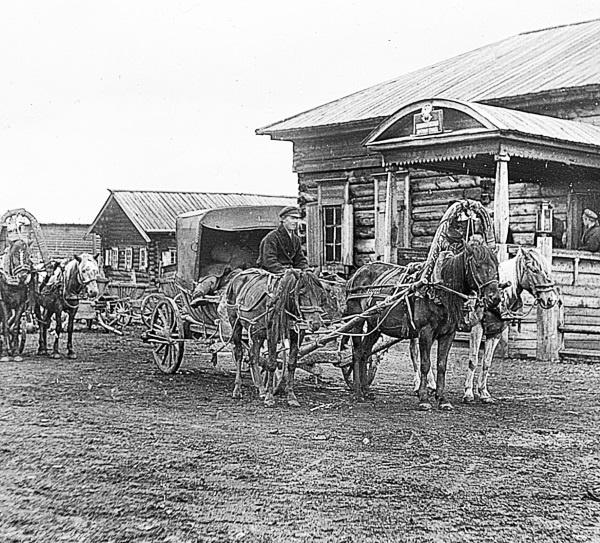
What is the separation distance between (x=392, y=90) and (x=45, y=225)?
2679 cm

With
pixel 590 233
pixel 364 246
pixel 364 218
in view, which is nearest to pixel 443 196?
pixel 364 218

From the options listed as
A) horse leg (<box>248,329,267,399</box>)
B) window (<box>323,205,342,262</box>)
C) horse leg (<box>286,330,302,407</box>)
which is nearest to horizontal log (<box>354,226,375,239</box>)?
window (<box>323,205,342,262</box>)

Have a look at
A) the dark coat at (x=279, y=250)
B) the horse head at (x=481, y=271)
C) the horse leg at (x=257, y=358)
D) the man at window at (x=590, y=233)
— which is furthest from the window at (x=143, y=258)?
the horse head at (x=481, y=271)

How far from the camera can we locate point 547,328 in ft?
48.3

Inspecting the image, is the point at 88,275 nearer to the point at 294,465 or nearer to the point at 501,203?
the point at 501,203

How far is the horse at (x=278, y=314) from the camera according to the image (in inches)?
390

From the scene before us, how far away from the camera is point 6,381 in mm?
12219

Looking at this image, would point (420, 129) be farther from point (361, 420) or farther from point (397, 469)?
point (397, 469)

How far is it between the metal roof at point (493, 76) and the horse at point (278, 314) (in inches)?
330

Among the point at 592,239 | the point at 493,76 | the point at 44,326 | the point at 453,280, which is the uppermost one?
the point at 493,76

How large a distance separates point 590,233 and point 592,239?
131 mm

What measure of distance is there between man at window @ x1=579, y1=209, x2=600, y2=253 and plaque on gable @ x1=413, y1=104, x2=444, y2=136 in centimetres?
340

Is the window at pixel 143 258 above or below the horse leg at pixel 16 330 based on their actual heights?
above

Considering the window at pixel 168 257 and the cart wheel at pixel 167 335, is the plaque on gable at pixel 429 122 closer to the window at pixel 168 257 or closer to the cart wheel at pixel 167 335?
the cart wheel at pixel 167 335
